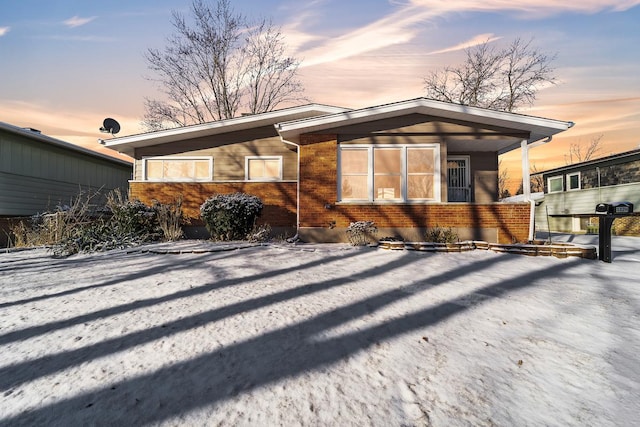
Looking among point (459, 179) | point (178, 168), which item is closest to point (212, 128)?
point (178, 168)

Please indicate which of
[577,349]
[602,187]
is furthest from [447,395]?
[602,187]

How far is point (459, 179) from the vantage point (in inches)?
432

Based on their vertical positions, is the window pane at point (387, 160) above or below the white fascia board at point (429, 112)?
below

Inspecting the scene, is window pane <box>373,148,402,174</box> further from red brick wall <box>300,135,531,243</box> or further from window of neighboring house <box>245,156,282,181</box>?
window of neighboring house <box>245,156,282,181</box>

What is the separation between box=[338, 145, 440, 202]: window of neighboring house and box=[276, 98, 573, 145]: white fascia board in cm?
85

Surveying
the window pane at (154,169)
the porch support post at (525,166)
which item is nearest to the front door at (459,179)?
the porch support post at (525,166)

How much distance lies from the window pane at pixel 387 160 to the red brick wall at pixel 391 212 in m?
1.05

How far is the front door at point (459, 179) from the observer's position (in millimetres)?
10819

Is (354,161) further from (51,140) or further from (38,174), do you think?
(38,174)

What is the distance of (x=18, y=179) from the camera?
1101 cm

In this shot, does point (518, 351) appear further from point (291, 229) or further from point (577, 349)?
point (291, 229)

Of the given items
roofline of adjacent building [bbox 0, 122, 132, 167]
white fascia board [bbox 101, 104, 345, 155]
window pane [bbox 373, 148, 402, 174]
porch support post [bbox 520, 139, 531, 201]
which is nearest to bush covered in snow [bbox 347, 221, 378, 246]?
window pane [bbox 373, 148, 402, 174]

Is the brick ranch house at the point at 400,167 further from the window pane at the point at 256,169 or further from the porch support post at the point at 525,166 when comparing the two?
the window pane at the point at 256,169

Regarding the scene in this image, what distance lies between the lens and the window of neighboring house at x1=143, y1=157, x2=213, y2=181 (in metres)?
10.5
